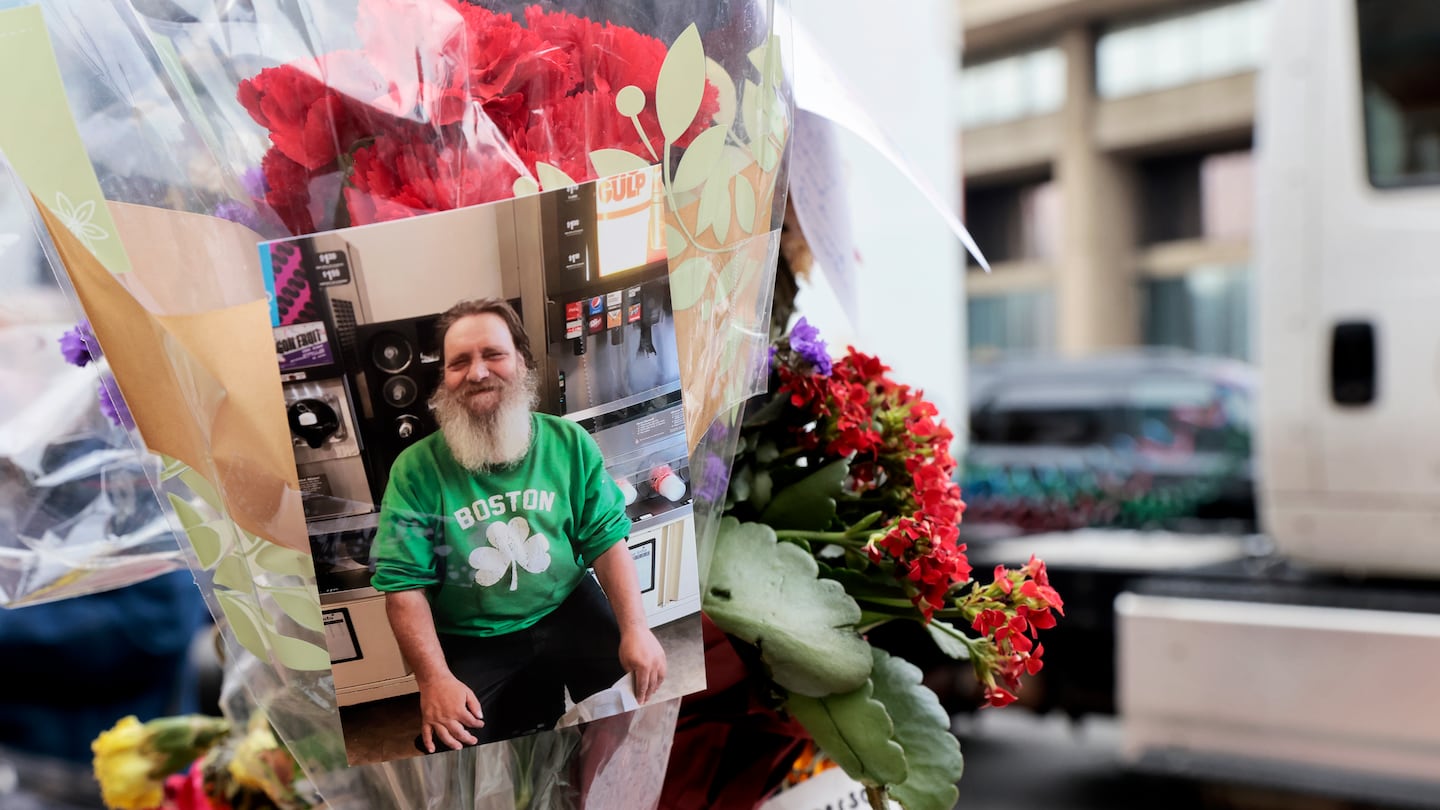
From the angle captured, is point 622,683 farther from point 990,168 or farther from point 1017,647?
point 990,168

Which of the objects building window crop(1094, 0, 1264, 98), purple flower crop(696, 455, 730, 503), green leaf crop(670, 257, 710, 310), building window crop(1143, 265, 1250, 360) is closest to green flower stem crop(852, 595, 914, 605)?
purple flower crop(696, 455, 730, 503)

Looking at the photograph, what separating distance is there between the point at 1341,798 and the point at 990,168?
12.1m

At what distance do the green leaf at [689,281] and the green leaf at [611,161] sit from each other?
0.06 m

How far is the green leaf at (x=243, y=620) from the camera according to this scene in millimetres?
598

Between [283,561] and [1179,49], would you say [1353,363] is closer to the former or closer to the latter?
[283,561]

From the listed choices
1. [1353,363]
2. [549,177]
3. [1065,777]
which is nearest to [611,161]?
[549,177]

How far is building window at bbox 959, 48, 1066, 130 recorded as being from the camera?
43.7 ft

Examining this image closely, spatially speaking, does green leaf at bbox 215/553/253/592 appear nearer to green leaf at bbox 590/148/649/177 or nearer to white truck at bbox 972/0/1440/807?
green leaf at bbox 590/148/649/177

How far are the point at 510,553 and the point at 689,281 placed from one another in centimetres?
16

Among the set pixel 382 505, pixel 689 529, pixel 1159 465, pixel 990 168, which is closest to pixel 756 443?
pixel 689 529

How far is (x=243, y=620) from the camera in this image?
1.98 ft

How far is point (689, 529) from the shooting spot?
0.57m

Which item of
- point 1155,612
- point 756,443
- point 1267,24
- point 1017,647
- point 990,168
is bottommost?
point 1155,612

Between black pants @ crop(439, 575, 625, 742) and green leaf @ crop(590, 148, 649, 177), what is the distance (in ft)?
0.64
